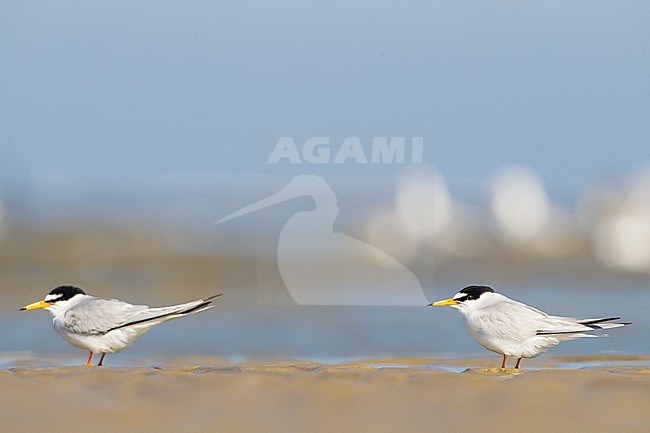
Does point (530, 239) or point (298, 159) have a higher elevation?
point (298, 159)

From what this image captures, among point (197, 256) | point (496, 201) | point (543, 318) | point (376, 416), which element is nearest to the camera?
point (376, 416)

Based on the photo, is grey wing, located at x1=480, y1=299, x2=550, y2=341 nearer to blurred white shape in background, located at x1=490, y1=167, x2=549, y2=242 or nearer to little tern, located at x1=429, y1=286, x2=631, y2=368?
little tern, located at x1=429, y1=286, x2=631, y2=368

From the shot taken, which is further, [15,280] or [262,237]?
[262,237]

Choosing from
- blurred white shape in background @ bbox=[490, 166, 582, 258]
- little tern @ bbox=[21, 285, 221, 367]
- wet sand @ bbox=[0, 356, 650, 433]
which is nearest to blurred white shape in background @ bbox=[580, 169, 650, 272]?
blurred white shape in background @ bbox=[490, 166, 582, 258]

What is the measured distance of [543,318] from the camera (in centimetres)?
522

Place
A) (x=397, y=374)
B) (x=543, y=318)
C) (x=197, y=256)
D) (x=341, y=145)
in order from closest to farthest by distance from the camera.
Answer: (x=397, y=374), (x=543, y=318), (x=341, y=145), (x=197, y=256)

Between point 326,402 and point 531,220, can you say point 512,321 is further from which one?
point 531,220

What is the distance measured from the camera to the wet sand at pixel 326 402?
354 cm

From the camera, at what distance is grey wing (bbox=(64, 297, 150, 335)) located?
17.4 feet

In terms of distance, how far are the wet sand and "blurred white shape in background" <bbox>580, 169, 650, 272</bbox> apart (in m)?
9.99

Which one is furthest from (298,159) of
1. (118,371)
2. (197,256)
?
(118,371)

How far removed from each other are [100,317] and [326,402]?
1955 mm

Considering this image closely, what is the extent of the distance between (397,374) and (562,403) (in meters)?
0.61

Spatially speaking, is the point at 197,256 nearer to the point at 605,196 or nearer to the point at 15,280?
the point at 15,280
